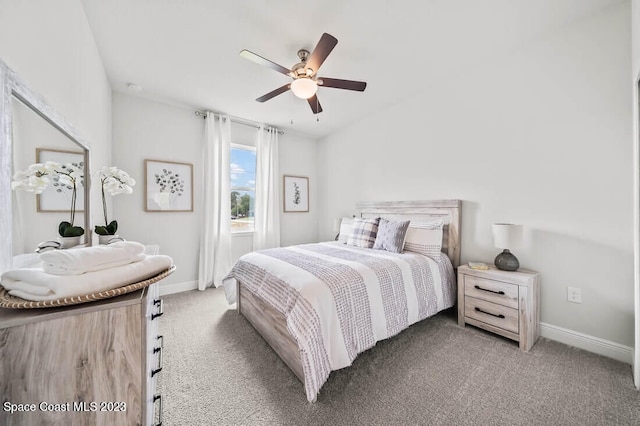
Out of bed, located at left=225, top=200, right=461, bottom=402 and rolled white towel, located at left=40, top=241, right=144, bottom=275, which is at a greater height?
rolled white towel, located at left=40, top=241, right=144, bottom=275

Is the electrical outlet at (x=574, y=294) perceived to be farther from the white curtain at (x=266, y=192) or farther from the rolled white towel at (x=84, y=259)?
the white curtain at (x=266, y=192)

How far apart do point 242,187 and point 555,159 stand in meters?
3.96

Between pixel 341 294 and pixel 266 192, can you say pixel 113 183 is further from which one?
pixel 266 192

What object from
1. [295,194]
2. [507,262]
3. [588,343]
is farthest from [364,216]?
[588,343]

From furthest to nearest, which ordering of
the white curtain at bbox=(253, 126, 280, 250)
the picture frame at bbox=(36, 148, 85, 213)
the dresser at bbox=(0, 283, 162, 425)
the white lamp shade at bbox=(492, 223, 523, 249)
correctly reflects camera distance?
the white curtain at bbox=(253, 126, 280, 250) < the white lamp shade at bbox=(492, 223, 523, 249) < the picture frame at bbox=(36, 148, 85, 213) < the dresser at bbox=(0, 283, 162, 425)

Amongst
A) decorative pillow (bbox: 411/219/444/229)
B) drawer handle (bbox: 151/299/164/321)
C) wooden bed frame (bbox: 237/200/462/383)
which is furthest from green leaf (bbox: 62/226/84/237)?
decorative pillow (bbox: 411/219/444/229)

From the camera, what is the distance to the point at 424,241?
2.59 m

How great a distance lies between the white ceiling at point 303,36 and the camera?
182cm

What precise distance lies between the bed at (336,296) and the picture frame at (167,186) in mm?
1559

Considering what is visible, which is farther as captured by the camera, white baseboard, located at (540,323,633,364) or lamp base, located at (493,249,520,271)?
lamp base, located at (493,249,520,271)

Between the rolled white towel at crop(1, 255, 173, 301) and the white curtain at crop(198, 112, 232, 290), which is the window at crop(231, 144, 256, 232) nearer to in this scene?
the white curtain at crop(198, 112, 232, 290)

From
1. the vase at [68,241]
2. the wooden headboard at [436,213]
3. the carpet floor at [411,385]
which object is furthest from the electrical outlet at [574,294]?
the vase at [68,241]

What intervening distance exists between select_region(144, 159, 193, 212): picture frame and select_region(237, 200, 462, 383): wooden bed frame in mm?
1677

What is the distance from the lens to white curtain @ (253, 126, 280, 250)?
4145 millimetres
